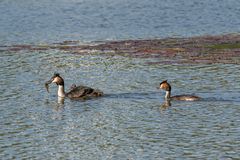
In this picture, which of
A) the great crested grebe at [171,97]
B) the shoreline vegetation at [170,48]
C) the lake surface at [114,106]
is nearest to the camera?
the lake surface at [114,106]

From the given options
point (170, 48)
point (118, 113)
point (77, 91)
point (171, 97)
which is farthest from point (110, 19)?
point (118, 113)

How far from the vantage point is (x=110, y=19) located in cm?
5822

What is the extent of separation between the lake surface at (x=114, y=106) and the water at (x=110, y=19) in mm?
199

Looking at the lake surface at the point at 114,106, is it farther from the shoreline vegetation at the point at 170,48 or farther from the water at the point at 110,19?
the shoreline vegetation at the point at 170,48

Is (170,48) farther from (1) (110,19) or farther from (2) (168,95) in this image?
(1) (110,19)

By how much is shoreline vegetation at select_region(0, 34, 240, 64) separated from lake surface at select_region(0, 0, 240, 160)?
96 cm

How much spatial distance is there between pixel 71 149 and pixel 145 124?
3.67 meters

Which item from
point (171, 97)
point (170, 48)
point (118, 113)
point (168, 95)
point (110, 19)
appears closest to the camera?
point (118, 113)

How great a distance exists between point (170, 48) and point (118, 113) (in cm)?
1488

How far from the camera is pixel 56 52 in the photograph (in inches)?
1618

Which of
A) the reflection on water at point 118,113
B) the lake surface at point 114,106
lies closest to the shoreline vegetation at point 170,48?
the lake surface at point 114,106

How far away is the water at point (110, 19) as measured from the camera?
49.1 m

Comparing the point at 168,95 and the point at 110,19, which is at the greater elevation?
the point at 110,19

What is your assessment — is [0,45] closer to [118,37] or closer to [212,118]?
[118,37]
